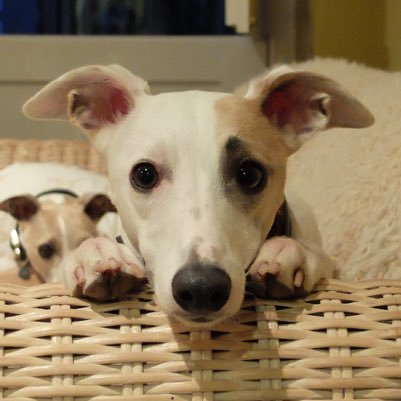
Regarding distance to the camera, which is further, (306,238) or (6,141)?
(6,141)

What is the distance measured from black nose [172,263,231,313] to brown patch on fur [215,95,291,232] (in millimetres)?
198

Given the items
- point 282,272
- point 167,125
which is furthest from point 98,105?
point 282,272

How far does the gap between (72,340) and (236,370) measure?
211 mm

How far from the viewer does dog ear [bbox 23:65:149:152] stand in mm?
1235

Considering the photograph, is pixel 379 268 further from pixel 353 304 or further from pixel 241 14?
pixel 241 14

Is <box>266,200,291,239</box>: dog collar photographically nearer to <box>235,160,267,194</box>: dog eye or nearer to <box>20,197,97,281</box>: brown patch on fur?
<box>235,160,267,194</box>: dog eye

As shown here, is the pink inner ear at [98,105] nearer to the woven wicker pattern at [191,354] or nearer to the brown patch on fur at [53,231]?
the woven wicker pattern at [191,354]

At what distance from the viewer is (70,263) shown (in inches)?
41.8

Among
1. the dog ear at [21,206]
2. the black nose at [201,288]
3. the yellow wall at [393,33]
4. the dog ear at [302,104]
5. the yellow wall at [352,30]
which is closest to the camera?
the black nose at [201,288]

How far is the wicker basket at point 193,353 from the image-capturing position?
0.91m

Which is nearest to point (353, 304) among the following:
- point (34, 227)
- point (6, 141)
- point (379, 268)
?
point (379, 268)

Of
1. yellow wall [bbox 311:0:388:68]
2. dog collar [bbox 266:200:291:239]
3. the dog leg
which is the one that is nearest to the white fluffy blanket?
dog collar [bbox 266:200:291:239]

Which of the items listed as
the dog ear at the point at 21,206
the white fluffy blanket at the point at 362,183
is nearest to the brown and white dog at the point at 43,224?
the dog ear at the point at 21,206

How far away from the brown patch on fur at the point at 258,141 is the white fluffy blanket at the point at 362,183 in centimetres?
37
